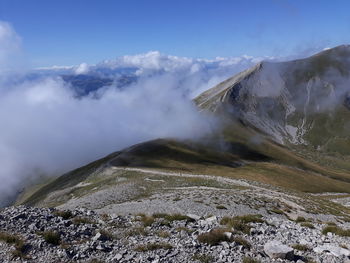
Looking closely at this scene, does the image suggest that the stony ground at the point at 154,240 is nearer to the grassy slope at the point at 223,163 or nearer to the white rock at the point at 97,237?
the white rock at the point at 97,237

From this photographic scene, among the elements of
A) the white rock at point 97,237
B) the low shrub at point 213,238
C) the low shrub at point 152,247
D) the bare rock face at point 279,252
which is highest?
the white rock at point 97,237

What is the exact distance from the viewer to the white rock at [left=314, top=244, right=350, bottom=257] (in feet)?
57.5

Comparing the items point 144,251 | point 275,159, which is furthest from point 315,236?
point 275,159

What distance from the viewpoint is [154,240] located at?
1927 cm

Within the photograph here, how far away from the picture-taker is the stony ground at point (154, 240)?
16688mm

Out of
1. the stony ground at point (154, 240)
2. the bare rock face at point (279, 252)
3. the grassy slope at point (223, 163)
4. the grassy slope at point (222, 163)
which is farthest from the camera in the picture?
the grassy slope at point (223, 163)

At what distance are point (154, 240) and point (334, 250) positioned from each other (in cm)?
1104

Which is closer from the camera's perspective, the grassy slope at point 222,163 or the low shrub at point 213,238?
the low shrub at point 213,238

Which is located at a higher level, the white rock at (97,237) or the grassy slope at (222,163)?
the white rock at (97,237)

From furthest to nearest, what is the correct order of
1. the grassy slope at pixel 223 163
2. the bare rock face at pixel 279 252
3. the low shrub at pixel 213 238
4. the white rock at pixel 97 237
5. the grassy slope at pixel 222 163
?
the grassy slope at pixel 223 163 < the grassy slope at pixel 222 163 < the white rock at pixel 97 237 < the low shrub at pixel 213 238 < the bare rock face at pixel 279 252

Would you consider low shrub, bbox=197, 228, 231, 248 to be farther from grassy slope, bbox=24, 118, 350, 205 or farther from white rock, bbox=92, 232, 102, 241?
grassy slope, bbox=24, 118, 350, 205

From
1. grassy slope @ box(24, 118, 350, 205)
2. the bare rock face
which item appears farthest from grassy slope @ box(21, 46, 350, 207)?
the bare rock face

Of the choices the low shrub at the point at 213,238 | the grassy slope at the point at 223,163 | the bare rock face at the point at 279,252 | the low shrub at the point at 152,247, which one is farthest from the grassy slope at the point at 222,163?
the low shrub at the point at 152,247

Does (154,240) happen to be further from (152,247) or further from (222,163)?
(222,163)
